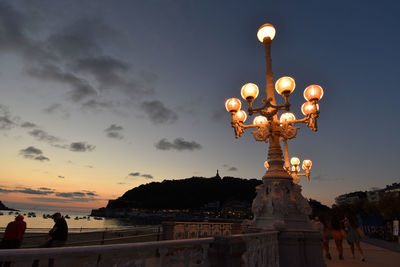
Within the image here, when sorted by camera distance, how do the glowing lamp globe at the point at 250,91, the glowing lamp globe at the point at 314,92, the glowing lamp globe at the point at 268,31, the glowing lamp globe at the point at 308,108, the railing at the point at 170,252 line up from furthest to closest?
the glowing lamp globe at the point at 268,31
the glowing lamp globe at the point at 308,108
the glowing lamp globe at the point at 250,91
the glowing lamp globe at the point at 314,92
the railing at the point at 170,252

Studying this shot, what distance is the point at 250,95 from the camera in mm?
8227

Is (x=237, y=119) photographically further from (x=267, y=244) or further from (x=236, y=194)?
(x=236, y=194)

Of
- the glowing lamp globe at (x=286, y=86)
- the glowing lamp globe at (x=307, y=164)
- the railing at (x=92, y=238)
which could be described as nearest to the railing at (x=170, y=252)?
the glowing lamp globe at (x=286, y=86)

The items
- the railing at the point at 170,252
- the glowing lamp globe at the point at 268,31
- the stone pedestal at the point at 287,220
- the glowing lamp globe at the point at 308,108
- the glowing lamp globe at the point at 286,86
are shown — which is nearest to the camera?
→ the railing at the point at 170,252

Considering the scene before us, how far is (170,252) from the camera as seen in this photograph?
4051 millimetres

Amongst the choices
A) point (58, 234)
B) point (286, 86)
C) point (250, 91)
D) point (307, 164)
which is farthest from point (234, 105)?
point (307, 164)

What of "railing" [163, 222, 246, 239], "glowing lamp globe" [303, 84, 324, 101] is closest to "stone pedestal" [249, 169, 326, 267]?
"glowing lamp globe" [303, 84, 324, 101]

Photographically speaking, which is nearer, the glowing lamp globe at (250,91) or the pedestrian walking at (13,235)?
the pedestrian walking at (13,235)

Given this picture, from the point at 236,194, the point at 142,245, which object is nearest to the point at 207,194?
the point at 236,194

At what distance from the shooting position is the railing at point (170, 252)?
6.94 feet

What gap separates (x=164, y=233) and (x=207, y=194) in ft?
425

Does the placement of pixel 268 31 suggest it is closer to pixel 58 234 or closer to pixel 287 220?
pixel 287 220

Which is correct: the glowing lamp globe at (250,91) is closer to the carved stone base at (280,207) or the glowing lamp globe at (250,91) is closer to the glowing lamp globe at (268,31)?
the glowing lamp globe at (268,31)

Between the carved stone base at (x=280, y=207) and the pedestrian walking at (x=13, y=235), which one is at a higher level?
the carved stone base at (x=280, y=207)
